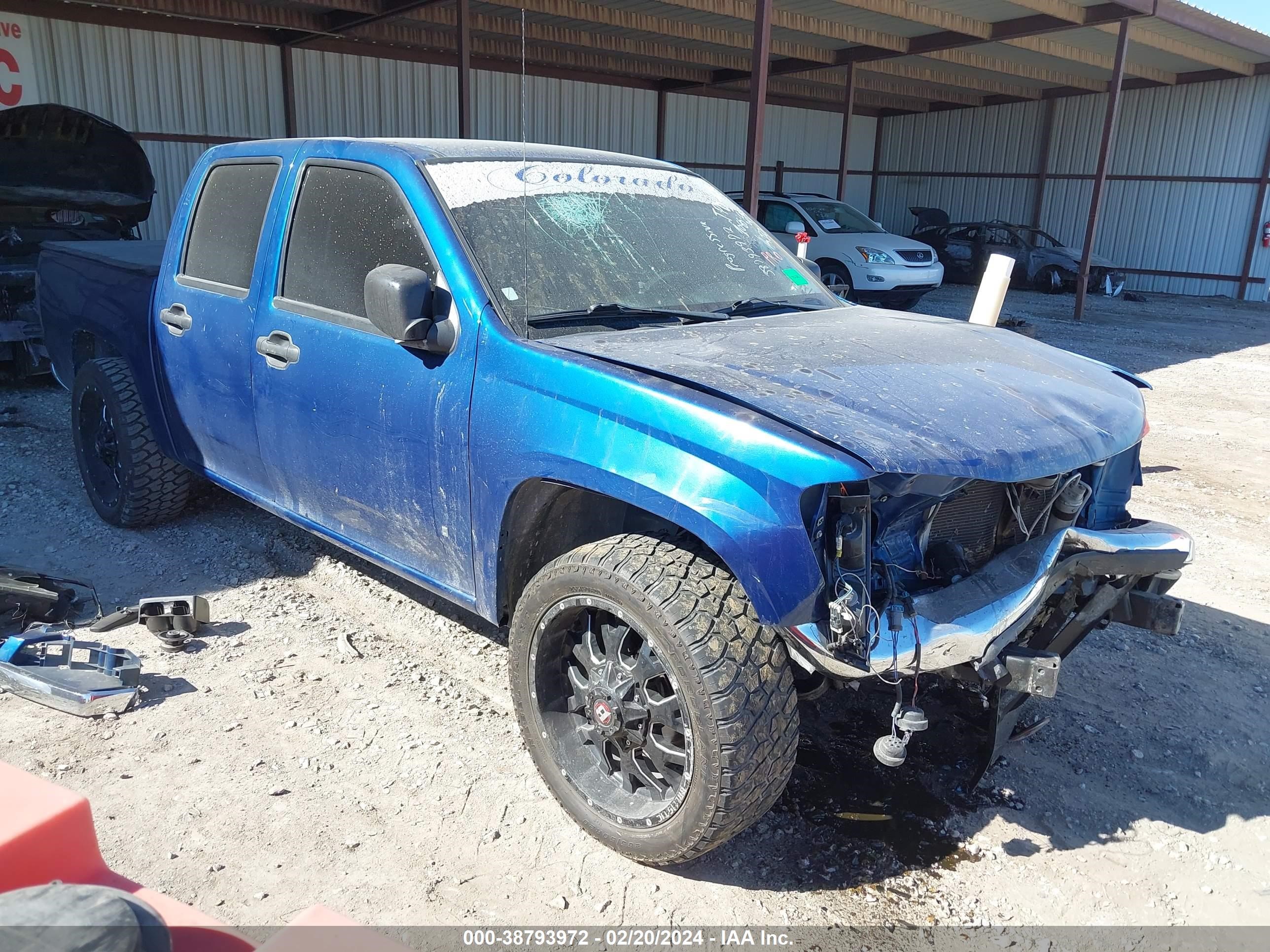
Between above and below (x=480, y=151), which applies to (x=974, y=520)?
→ below

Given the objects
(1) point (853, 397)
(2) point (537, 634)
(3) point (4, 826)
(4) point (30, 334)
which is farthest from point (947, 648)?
(4) point (30, 334)

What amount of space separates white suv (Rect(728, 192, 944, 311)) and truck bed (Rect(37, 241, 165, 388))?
10469mm

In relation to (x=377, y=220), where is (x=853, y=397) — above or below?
below

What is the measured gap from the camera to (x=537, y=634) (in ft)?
9.10

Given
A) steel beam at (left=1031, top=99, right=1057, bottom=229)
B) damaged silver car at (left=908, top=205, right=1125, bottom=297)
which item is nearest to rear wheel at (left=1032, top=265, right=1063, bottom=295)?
damaged silver car at (left=908, top=205, right=1125, bottom=297)

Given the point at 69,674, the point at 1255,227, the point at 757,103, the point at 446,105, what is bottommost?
the point at 69,674

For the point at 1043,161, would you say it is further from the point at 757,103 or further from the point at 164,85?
the point at 164,85

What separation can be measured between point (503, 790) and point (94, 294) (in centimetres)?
369

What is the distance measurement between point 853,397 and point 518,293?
115 cm

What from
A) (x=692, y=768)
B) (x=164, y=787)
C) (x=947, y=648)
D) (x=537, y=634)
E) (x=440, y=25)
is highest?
(x=440, y=25)

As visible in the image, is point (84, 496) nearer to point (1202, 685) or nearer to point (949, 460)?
point (949, 460)

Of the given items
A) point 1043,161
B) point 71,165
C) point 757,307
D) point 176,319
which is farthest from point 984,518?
point 1043,161

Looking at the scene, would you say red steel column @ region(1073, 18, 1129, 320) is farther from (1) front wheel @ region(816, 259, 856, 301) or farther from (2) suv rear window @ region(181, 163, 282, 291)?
(2) suv rear window @ region(181, 163, 282, 291)

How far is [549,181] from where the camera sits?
136 inches
